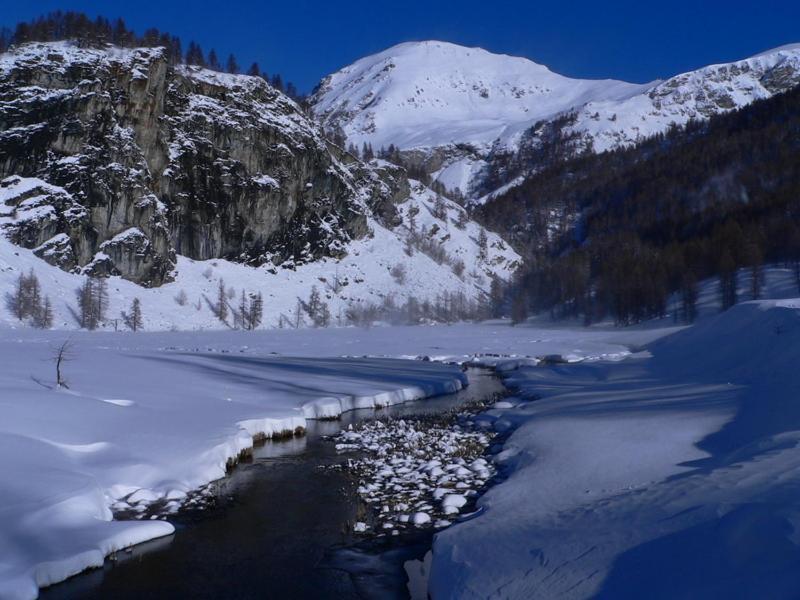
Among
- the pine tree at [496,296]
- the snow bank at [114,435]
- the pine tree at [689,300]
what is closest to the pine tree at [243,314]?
the pine tree at [496,296]

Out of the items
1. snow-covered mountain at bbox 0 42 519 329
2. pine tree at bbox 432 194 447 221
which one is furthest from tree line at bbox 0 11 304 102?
pine tree at bbox 432 194 447 221

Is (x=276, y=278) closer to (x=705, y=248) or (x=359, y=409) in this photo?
(x=705, y=248)

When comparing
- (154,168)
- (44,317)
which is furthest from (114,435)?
(154,168)

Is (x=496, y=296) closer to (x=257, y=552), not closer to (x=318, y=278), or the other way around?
(x=318, y=278)

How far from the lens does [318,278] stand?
132250mm

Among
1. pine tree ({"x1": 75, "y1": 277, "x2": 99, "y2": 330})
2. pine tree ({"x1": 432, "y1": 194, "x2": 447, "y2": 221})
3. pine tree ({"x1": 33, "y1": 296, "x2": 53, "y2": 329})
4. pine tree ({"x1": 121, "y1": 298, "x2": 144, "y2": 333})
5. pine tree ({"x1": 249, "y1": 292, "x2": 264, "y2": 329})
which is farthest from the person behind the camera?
pine tree ({"x1": 432, "y1": 194, "x2": 447, "y2": 221})

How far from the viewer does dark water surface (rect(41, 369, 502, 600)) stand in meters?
10.7

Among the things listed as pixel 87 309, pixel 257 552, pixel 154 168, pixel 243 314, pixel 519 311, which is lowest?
pixel 257 552

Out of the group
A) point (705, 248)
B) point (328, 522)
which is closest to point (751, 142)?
point (705, 248)

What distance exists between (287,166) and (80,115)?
45.4 meters

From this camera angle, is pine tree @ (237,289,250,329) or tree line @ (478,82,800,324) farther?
tree line @ (478,82,800,324)

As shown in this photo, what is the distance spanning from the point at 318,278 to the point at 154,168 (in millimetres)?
40853

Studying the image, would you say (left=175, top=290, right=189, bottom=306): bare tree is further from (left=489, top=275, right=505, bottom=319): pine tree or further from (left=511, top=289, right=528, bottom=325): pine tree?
(left=489, top=275, right=505, bottom=319): pine tree

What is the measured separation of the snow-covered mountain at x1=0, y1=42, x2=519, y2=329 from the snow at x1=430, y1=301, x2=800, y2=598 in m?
87.3
